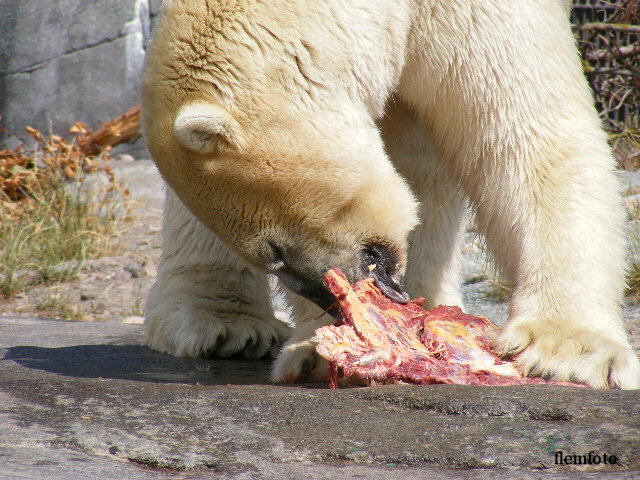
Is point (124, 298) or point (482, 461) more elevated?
point (482, 461)

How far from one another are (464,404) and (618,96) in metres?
5.57

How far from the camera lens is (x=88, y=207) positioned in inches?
236

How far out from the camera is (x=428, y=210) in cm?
324

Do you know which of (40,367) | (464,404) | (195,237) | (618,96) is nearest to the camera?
(464,404)

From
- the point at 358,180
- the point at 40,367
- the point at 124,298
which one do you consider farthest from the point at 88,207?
the point at 358,180

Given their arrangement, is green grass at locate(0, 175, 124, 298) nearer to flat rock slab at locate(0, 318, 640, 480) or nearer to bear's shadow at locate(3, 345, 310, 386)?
bear's shadow at locate(3, 345, 310, 386)

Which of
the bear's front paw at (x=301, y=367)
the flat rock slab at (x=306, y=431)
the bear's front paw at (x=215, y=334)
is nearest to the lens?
the flat rock slab at (x=306, y=431)

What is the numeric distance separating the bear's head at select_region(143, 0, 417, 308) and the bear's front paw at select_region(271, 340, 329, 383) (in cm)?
21

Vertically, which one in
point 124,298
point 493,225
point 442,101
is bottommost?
point 124,298

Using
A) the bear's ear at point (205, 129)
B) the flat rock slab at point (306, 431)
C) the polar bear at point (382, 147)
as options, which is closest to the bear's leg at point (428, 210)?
the polar bear at point (382, 147)

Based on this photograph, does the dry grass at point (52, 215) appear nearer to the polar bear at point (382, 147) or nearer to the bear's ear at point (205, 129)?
the polar bear at point (382, 147)

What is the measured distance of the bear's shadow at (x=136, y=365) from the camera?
8.22 ft

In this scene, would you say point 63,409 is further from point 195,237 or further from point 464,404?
point 195,237

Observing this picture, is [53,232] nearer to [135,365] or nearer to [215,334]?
[215,334]
